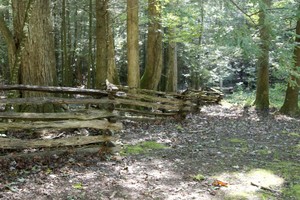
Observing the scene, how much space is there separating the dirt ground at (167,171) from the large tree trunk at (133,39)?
3264 millimetres

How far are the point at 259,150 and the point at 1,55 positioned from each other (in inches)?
844

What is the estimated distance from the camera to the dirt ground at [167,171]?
4980 millimetres

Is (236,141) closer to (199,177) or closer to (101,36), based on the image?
(199,177)

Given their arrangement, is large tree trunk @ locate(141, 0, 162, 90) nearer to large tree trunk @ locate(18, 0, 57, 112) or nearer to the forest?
the forest

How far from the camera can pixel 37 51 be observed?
746 cm

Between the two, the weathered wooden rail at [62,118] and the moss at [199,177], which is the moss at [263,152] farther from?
the weathered wooden rail at [62,118]

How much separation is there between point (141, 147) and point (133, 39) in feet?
17.9

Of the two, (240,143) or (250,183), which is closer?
(250,183)

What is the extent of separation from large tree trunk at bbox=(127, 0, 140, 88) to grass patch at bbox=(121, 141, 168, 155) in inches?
165

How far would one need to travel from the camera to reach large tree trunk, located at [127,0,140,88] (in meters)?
12.0

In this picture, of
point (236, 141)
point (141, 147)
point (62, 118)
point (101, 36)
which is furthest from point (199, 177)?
point (101, 36)

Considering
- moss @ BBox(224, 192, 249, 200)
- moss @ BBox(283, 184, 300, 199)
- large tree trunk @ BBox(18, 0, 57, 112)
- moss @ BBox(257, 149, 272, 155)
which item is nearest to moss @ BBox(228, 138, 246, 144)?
moss @ BBox(257, 149, 272, 155)

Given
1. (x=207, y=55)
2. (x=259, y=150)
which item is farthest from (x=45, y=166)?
(x=207, y=55)

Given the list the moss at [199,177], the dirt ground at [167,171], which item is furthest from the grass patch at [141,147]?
the moss at [199,177]
